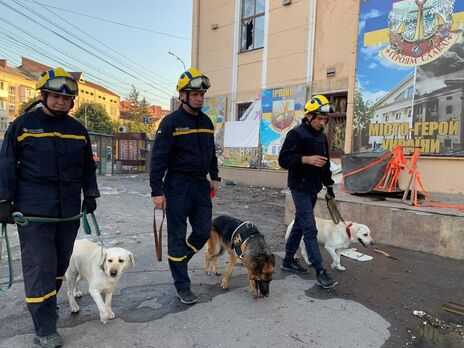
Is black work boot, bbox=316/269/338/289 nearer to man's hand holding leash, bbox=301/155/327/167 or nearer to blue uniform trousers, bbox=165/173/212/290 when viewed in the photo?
man's hand holding leash, bbox=301/155/327/167

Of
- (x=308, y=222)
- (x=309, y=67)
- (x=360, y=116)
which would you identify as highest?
(x=309, y=67)

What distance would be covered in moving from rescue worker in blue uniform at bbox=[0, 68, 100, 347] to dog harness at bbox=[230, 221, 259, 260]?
175 centimetres

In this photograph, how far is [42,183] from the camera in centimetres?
296

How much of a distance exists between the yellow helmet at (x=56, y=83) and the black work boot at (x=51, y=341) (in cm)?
190

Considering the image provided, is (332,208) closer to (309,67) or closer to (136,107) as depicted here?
(309,67)

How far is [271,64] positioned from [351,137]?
535 cm

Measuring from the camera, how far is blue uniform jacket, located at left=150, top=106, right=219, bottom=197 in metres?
3.72

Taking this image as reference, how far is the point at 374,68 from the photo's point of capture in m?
10.1

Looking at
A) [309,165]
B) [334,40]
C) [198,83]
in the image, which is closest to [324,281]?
[309,165]

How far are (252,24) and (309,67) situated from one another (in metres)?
4.10

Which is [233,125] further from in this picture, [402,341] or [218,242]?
[402,341]

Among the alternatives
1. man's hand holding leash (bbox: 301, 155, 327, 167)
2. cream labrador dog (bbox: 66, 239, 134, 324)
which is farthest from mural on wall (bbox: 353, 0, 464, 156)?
cream labrador dog (bbox: 66, 239, 134, 324)

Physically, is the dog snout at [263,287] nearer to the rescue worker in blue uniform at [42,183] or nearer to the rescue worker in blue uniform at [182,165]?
the rescue worker in blue uniform at [182,165]

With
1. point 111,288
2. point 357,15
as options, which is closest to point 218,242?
point 111,288
